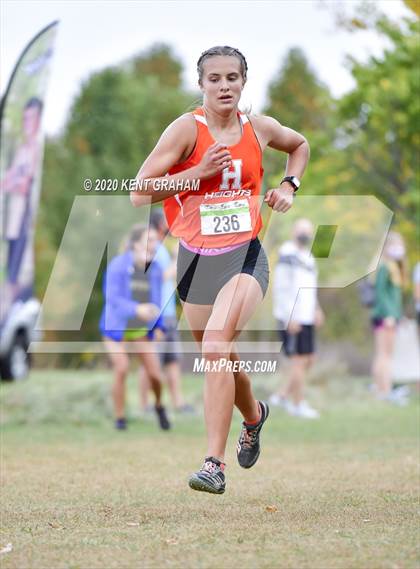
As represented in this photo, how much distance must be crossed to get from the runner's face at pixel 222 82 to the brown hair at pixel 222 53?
0.03m

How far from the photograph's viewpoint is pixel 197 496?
6.75 m

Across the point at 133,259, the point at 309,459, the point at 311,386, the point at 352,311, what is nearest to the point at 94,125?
the point at 352,311

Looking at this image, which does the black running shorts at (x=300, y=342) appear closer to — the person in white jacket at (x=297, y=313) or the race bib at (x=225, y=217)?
the person in white jacket at (x=297, y=313)

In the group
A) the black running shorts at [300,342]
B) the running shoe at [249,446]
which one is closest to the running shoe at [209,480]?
the running shoe at [249,446]

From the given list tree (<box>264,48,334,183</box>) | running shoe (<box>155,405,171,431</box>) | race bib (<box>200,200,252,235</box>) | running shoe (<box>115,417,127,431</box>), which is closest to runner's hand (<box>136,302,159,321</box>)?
running shoe (<box>155,405,171,431</box>)

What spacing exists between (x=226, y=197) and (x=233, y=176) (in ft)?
0.40

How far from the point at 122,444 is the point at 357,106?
1112 centimetres

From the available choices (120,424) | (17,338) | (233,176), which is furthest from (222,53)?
(17,338)

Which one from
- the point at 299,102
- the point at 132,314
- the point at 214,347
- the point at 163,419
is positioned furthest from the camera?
the point at 299,102

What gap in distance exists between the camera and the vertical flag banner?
14.9m

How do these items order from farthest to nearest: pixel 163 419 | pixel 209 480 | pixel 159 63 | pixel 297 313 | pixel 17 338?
pixel 159 63 < pixel 17 338 < pixel 297 313 < pixel 163 419 < pixel 209 480

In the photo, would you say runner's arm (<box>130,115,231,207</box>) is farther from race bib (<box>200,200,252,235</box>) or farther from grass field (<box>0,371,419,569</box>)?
grass field (<box>0,371,419,569</box>)

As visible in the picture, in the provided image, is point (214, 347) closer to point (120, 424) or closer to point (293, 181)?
point (293, 181)

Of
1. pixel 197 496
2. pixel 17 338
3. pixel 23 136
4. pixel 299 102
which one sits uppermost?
pixel 299 102
